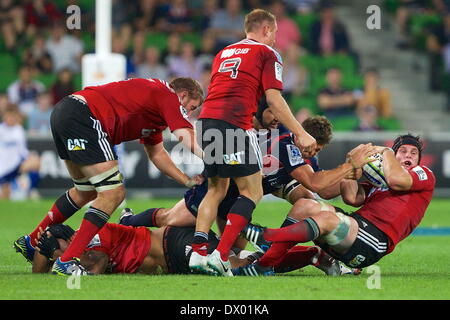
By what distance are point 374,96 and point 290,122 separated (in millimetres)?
11250

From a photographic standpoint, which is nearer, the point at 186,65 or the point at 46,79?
the point at 186,65

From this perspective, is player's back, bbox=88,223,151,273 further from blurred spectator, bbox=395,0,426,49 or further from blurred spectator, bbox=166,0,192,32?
blurred spectator, bbox=395,0,426,49

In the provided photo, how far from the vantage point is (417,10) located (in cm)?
2077

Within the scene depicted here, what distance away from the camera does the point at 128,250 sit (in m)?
7.39

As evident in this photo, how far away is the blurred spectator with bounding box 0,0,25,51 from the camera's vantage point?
18844 mm

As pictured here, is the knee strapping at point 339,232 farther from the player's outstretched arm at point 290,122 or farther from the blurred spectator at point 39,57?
the blurred spectator at point 39,57

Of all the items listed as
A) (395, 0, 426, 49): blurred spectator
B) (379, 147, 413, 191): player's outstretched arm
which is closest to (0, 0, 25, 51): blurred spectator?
(395, 0, 426, 49): blurred spectator

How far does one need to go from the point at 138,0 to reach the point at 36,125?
12.6 feet

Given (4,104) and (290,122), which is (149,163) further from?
(290,122)

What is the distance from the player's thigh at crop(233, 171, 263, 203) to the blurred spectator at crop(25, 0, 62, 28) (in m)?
12.4

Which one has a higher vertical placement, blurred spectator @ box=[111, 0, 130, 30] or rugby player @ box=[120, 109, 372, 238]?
blurred spectator @ box=[111, 0, 130, 30]

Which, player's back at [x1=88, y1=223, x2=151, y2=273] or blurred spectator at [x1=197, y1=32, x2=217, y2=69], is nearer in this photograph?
player's back at [x1=88, y1=223, x2=151, y2=273]

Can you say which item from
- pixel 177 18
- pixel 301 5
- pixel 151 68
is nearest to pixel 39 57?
pixel 151 68
